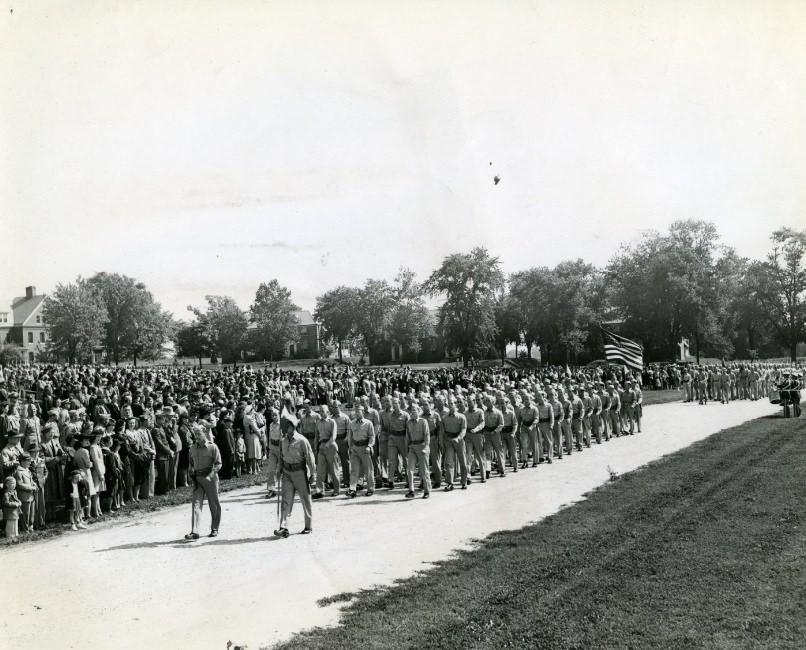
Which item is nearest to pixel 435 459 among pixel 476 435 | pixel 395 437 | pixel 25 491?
pixel 395 437

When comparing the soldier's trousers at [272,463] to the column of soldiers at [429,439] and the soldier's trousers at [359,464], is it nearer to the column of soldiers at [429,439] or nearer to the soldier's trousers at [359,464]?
the column of soldiers at [429,439]

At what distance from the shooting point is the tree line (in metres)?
51.4

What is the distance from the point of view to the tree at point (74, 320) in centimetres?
5559

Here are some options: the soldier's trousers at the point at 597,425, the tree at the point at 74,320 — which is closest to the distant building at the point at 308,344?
the tree at the point at 74,320

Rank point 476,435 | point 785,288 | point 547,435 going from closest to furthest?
point 476,435 < point 547,435 < point 785,288

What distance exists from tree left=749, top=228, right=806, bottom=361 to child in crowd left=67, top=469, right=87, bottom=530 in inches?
1733

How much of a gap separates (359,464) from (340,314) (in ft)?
176

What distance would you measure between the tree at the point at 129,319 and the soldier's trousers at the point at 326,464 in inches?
2251

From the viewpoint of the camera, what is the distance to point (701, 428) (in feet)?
75.2

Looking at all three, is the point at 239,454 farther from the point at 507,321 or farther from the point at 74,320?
the point at 507,321

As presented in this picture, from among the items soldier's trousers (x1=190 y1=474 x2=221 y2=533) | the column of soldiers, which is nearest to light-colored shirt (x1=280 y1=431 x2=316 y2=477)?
soldier's trousers (x1=190 y1=474 x2=221 y2=533)

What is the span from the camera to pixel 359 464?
1423cm

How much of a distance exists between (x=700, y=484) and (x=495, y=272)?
39.6 m

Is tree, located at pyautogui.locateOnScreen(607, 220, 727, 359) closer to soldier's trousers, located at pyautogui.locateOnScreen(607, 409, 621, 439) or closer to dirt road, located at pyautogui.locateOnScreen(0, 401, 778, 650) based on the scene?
soldier's trousers, located at pyautogui.locateOnScreen(607, 409, 621, 439)
